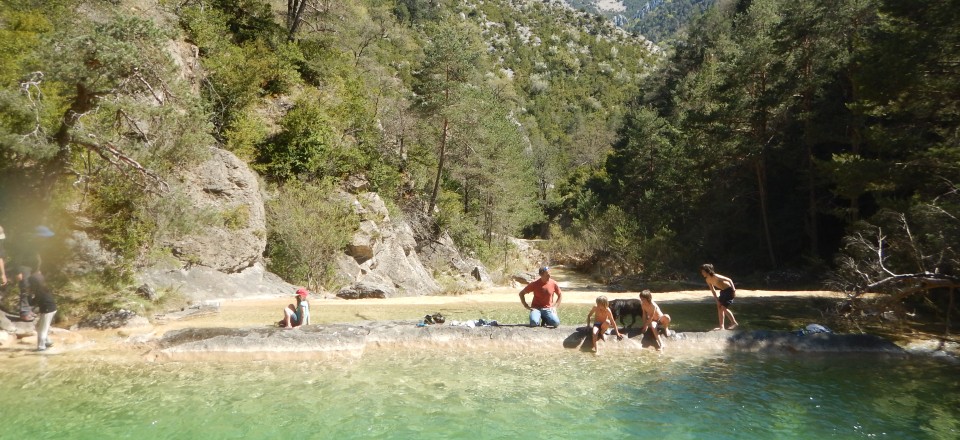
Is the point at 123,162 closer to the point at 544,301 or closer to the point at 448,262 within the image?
the point at 544,301

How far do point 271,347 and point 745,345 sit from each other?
1014 cm

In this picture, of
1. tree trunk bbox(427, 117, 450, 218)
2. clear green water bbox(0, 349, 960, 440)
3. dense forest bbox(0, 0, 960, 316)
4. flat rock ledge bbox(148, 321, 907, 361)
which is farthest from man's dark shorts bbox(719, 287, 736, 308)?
tree trunk bbox(427, 117, 450, 218)

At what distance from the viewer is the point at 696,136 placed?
1300 inches

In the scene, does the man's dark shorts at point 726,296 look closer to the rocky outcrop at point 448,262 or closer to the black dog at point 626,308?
the black dog at point 626,308

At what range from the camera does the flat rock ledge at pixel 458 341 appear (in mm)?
9938

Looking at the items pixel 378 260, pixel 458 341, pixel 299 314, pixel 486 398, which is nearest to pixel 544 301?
pixel 458 341

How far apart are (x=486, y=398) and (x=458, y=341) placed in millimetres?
2978

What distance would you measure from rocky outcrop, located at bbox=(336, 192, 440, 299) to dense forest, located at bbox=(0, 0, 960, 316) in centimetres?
203

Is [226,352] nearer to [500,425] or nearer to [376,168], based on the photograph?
[500,425]

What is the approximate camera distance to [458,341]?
10.8m

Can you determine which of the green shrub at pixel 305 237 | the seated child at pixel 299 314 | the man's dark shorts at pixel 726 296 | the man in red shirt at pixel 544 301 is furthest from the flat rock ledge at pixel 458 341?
the green shrub at pixel 305 237

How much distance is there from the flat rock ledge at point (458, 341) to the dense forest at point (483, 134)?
1.95 m

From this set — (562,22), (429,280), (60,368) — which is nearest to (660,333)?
(60,368)

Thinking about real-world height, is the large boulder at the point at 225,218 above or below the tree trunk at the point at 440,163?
below
